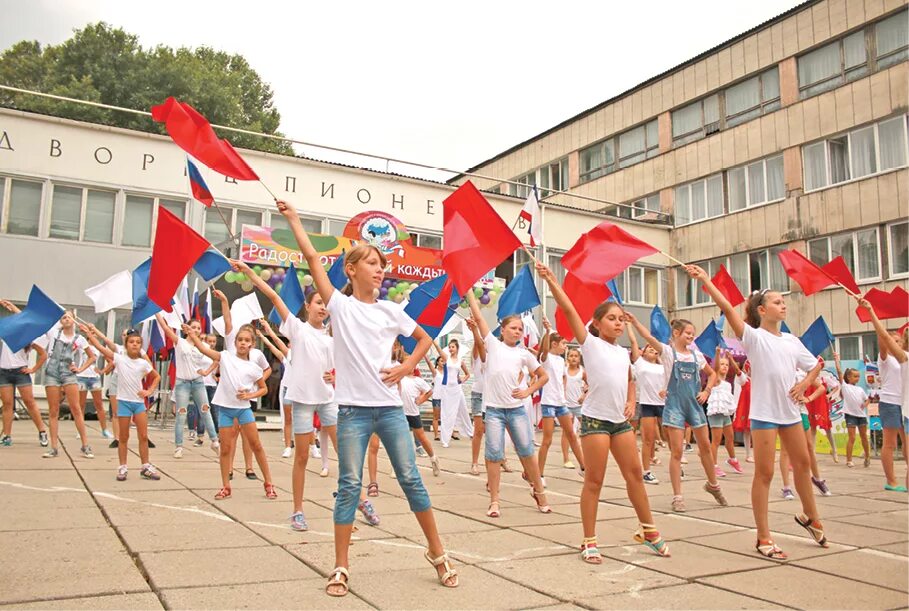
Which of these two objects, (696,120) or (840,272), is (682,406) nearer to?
(840,272)

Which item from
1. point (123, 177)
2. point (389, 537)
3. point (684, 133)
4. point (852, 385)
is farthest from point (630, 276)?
point (389, 537)

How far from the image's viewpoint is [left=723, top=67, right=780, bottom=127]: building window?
26250 millimetres

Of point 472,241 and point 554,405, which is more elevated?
point 472,241

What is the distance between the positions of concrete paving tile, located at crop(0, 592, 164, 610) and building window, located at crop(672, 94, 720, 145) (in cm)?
2874

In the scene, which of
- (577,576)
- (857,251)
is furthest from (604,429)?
(857,251)

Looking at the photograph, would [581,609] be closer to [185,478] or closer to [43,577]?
[43,577]

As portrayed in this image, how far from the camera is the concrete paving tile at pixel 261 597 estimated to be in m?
3.85

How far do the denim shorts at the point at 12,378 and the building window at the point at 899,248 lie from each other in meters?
23.4

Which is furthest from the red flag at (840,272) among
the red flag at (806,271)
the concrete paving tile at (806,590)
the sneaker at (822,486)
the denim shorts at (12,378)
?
the denim shorts at (12,378)

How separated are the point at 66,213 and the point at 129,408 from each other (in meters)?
13.5

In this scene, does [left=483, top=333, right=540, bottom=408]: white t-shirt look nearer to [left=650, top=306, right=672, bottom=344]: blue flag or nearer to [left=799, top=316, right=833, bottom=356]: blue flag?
[left=650, top=306, right=672, bottom=344]: blue flag

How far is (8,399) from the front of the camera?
1134 cm

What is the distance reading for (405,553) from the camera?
526 cm

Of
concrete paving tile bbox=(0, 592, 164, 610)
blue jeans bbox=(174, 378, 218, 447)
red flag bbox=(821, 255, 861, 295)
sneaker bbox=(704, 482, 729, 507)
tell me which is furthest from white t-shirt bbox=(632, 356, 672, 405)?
blue jeans bbox=(174, 378, 218, 447)
